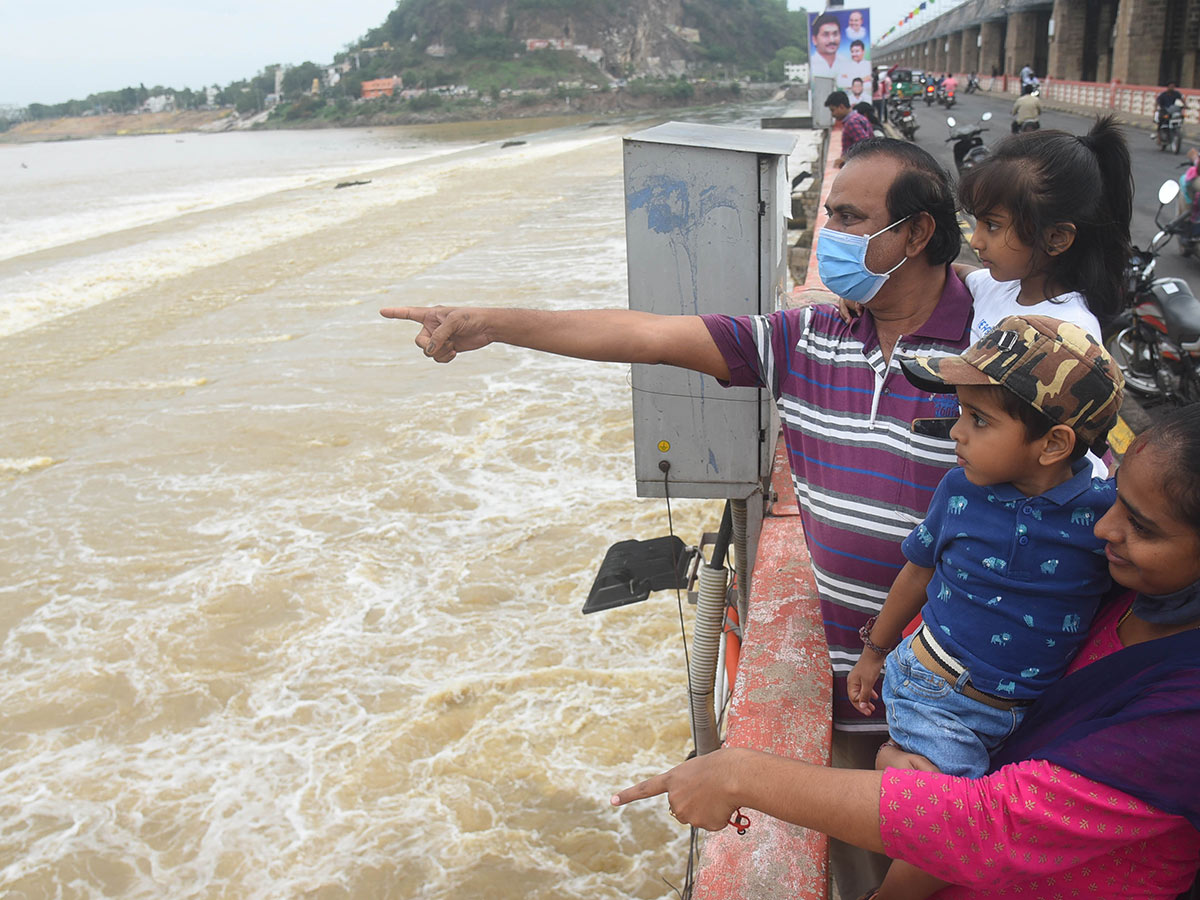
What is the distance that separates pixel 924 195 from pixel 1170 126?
18.6 metres

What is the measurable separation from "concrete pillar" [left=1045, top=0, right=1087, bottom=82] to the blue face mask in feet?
129

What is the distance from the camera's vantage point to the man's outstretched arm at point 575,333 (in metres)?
2.02

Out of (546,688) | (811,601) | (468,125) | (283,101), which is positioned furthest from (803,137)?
(283,101)

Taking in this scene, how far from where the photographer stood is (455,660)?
5758 mm

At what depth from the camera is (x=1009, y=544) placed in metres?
1.49

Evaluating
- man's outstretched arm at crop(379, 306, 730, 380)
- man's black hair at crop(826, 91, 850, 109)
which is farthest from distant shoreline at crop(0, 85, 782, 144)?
man's outstretched arm at crop(379, 306, 730, 380)

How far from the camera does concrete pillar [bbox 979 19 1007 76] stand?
51406 mm

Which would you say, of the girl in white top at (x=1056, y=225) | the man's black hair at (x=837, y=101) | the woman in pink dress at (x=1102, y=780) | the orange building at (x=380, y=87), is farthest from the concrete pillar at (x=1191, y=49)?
the orange building at (x=380, y=87)

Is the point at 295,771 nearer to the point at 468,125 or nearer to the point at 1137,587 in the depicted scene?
the point at 1137,587

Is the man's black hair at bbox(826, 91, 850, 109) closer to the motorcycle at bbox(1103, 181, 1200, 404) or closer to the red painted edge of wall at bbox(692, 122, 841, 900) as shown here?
the motorcycle at bbox(1103, 181, 1200, 404)

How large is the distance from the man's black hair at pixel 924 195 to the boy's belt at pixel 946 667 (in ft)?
Result: 2.76

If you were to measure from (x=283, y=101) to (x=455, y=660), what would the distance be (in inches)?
4920

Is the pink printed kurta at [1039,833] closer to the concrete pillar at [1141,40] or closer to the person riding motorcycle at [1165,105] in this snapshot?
the person riding motorcycle at [1165,105]

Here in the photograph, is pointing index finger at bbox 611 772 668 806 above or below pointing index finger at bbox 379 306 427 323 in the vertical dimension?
below
